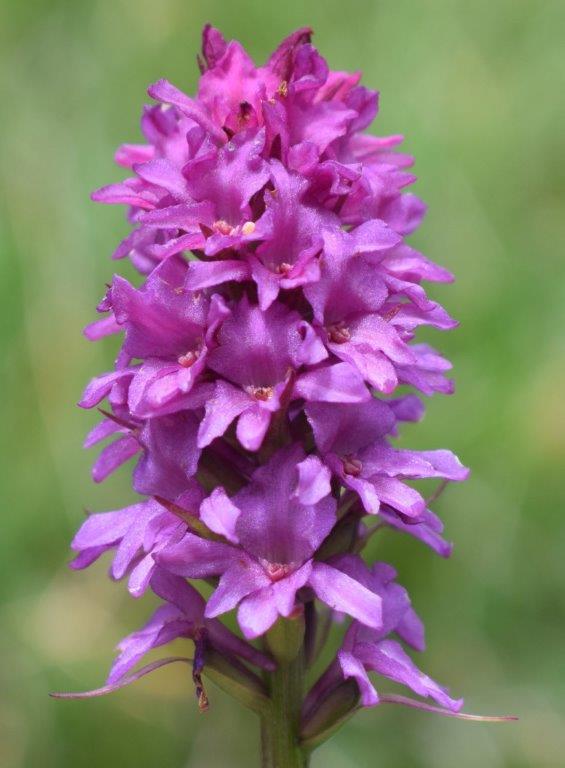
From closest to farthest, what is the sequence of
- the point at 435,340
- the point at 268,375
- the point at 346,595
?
the point at 346,595
the point at 268,375
the point at 435,340

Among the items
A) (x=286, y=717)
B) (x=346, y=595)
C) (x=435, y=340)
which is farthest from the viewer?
(x=435, y=340)

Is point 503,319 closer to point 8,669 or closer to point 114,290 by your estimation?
point 8,669

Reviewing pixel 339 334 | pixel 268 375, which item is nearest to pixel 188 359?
pixel 268 375

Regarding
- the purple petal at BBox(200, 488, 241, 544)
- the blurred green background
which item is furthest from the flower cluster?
the blurred green background

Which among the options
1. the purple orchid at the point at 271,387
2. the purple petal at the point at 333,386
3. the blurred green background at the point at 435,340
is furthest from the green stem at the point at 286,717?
the blurred green background at the point at 435,340

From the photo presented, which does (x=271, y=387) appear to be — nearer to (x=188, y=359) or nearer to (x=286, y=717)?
(x=188, y=359)

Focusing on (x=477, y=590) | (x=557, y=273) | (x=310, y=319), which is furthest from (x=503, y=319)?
(x=310, y=319)
